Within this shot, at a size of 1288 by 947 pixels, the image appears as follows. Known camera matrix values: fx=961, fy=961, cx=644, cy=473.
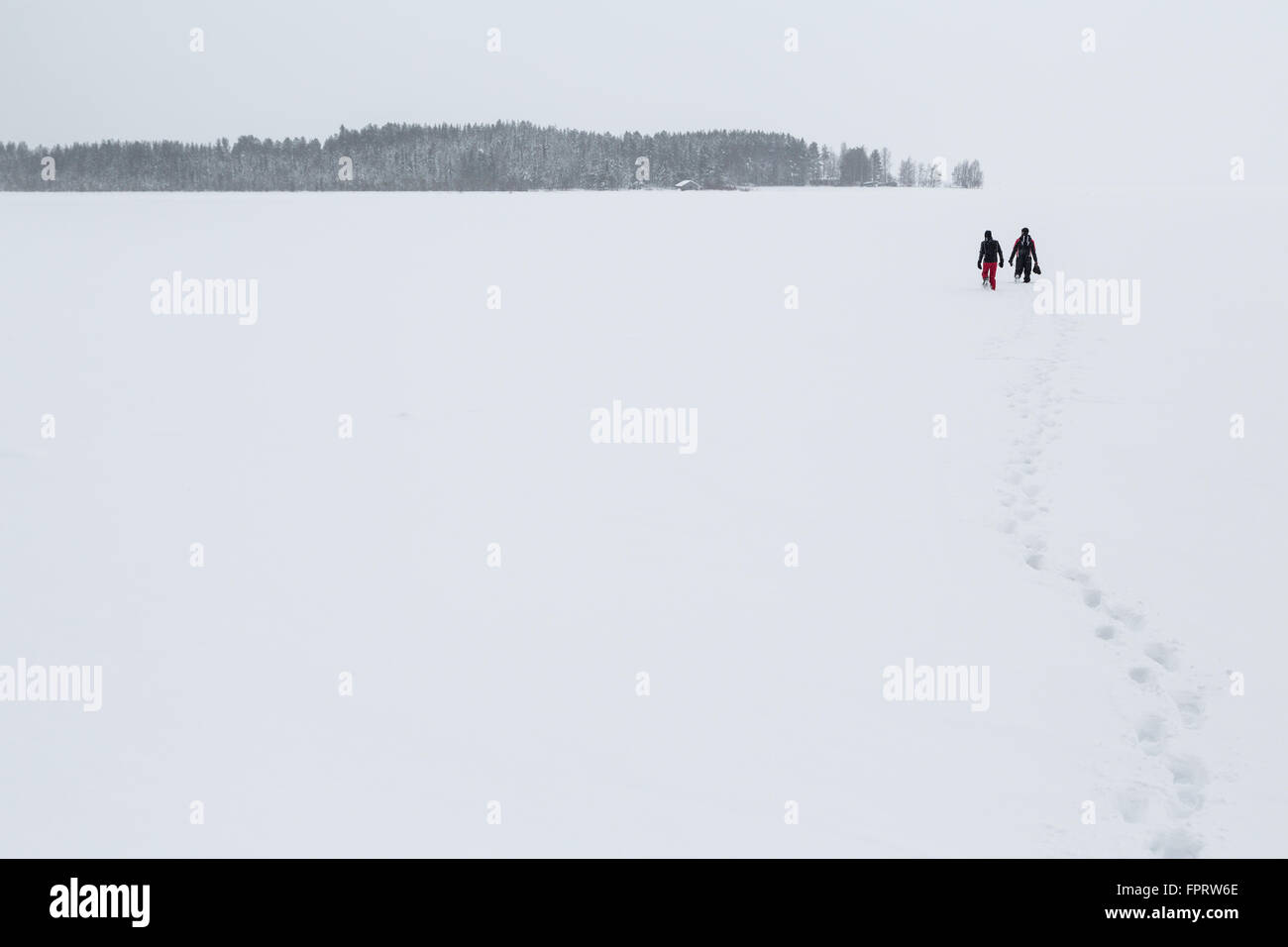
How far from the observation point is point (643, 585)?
272 inches

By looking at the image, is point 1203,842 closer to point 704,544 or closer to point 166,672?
point 704,544

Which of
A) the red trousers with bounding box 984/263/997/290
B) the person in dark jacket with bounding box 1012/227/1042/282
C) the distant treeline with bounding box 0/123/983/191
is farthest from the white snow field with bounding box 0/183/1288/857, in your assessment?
the distant treeline with bounding box 0/123/983/191

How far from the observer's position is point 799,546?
757 cm

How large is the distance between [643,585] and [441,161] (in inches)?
3691

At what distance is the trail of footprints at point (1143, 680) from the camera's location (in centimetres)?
464

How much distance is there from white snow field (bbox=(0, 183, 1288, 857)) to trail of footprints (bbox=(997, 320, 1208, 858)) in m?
0.03

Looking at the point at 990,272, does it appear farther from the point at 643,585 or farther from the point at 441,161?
the point at 441,161

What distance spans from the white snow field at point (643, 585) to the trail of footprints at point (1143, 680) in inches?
1.1

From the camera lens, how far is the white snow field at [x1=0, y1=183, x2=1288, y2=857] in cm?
464

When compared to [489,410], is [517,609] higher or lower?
lower

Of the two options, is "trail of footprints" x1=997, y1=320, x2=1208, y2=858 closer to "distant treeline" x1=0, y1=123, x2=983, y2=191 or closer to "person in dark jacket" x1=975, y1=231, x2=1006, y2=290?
"person in dark jacket" x1=975, y1=231, x2=1006, y2=290
